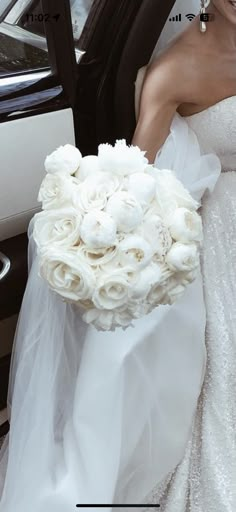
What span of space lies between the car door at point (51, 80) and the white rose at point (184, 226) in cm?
43

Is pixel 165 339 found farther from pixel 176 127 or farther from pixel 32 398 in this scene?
pixel 176 127

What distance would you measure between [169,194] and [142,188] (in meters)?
0.06

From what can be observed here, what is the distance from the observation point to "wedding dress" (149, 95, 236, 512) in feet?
3.49

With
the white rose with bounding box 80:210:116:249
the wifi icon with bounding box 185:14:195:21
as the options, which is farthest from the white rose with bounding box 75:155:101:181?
the wifi icon with bounding box 185:14:195:21

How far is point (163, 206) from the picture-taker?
0.86 m

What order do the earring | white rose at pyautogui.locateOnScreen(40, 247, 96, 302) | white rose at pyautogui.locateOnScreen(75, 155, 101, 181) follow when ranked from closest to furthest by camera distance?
white rose at pyautogui.locateOnScreen(40, 247, 96, 302)
white rose at pyautogui.locateOnScreen(75, 155, 101, 181)
the earring

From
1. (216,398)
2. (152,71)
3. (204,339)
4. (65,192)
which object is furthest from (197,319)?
(152,71)

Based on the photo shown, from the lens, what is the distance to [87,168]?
892 millimetres

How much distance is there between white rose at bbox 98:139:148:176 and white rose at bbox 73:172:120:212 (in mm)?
13
